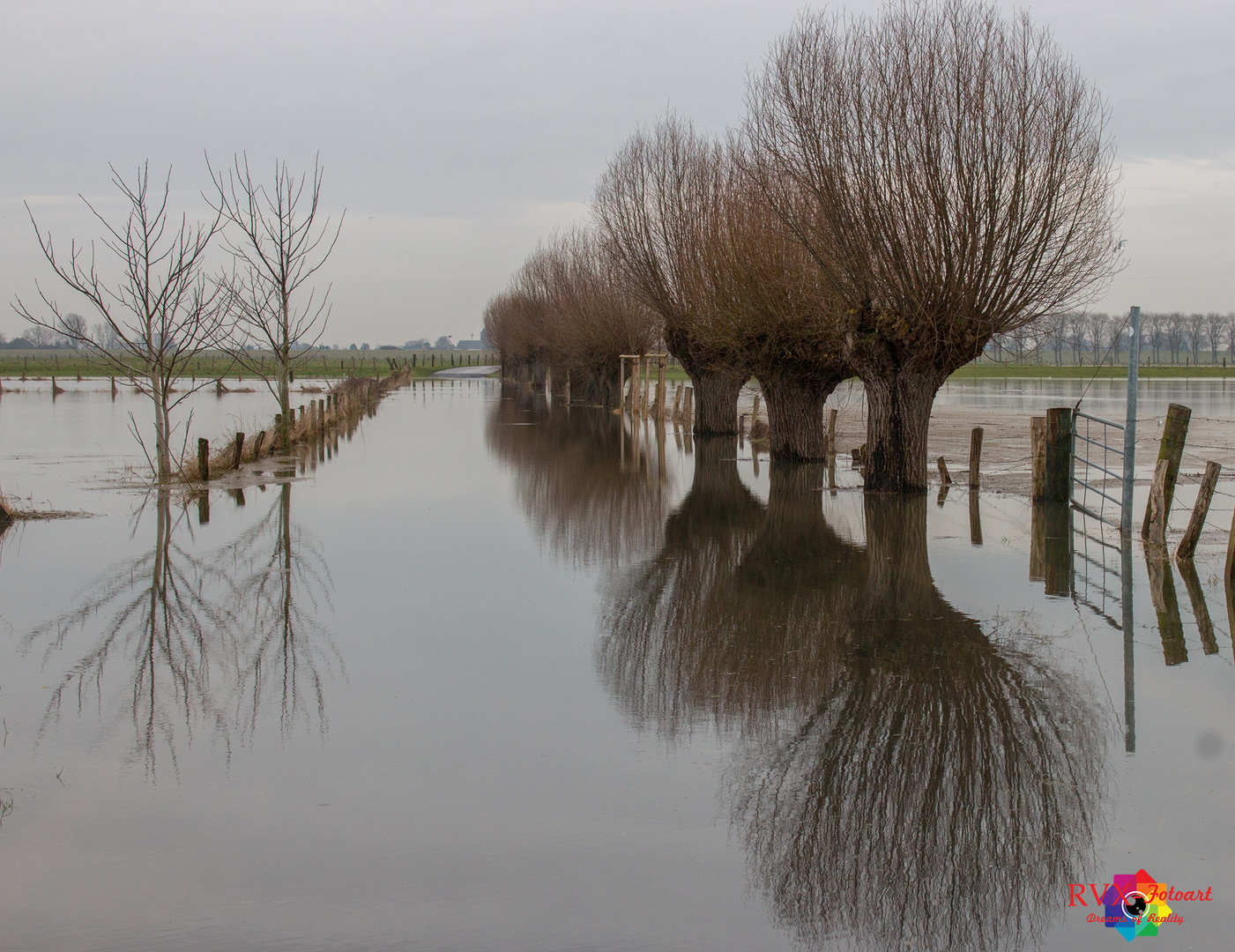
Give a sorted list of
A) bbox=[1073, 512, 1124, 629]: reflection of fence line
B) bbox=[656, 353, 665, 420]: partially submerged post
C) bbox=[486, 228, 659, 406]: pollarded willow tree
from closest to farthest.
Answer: bbox=[1073, 512, 1124, 629]: reflection of fence line → bbox=[656, 353, 665, 420]: partially submerged post → bbox=[486, 228, 659, 406]: pollarded willow tree

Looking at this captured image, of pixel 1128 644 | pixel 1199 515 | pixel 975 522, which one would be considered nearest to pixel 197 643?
pixel 1128 644

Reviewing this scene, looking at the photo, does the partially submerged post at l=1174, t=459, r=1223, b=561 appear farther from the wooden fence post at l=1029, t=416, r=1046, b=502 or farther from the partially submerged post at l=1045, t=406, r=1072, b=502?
the wooden fence post at l=1029, t=416, r=1046, b=502

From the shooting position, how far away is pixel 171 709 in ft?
22.3

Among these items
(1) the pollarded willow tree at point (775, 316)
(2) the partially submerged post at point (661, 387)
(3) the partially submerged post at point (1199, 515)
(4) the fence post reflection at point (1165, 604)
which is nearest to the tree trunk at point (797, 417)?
(1) the pollarded willow tree at point (775, 316)

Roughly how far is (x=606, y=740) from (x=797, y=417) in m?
17.7

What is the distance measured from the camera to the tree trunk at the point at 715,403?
1214 inches

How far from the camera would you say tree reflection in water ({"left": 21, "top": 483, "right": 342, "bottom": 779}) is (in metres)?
6.72

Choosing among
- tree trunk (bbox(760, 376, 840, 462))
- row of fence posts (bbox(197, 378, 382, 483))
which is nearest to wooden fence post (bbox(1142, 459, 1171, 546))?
tree trunk (bbox(760, 376, 840, 462))

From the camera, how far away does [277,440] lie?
25.8 metres

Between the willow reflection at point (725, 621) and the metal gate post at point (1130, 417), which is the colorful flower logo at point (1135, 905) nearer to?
the willow reflection at point (725, 621)

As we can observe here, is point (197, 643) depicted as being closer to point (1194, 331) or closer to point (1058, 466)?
point (1058, 466)

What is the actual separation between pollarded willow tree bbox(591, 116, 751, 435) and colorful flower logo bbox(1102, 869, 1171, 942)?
2288cm

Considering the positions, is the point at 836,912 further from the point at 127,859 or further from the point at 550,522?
the point at 550,522

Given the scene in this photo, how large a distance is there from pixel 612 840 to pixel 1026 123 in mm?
13961
